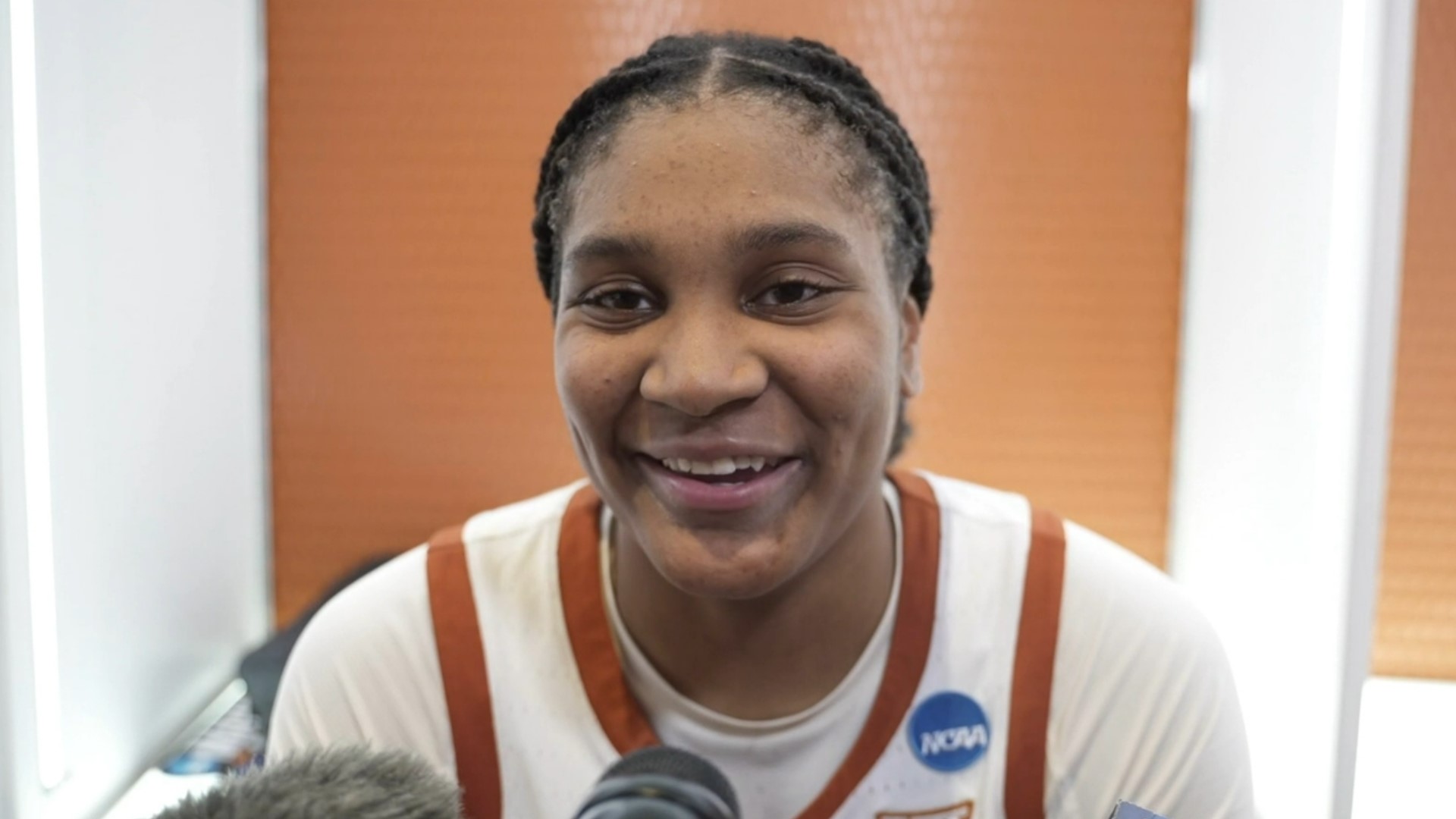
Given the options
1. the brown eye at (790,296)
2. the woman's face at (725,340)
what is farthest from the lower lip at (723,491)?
the brown eye at (790,296)

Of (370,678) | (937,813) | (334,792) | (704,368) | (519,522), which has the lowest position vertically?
(937,813)

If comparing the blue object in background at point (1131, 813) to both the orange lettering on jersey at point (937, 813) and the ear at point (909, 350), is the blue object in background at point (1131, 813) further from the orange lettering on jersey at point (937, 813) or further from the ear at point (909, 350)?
the ear at point (909, 350)

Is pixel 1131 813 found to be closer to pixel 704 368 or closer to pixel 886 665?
pixel 886 665

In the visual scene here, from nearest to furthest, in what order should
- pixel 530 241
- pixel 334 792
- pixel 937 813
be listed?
pixel 334 792, pixel 937 813, pixel 530 241

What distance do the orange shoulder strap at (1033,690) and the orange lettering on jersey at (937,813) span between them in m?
0.04

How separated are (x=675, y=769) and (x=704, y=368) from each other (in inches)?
15.7

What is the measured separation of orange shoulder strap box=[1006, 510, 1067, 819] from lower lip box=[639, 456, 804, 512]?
34 cm

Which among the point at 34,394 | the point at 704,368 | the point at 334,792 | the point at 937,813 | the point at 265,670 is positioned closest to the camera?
the point at 334,792

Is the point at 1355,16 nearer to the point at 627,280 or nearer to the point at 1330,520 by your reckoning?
the point at 1330,520

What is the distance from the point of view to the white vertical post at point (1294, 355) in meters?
1.24

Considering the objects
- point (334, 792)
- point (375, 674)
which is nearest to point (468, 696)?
point (375, 674)

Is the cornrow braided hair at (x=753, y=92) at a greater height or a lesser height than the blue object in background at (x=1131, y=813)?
greater

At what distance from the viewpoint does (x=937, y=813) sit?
3.15 feet

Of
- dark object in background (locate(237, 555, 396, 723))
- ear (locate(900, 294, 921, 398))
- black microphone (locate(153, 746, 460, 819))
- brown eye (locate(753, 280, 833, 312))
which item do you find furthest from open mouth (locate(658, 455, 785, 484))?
dark object in background (locate(237, 555, 396, 723))
